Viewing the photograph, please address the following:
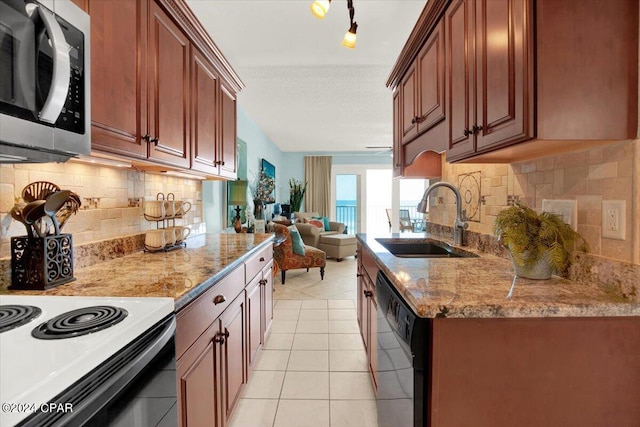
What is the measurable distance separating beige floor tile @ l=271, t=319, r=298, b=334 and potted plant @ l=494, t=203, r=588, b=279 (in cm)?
223

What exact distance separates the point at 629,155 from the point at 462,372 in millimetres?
816

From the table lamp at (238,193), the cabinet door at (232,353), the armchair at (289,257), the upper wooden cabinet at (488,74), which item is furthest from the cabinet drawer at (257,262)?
the armchair at (289,257)

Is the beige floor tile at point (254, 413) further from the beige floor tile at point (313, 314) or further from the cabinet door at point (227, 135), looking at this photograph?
the cabinet door at point (227, 135)

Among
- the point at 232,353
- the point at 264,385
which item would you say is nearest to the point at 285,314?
the point at 264,385

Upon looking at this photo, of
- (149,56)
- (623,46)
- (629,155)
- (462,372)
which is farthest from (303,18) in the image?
(462,372)

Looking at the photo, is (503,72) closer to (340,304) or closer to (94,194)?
(94,194)

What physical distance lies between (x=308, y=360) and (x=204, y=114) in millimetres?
1904

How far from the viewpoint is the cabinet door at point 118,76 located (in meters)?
1.15

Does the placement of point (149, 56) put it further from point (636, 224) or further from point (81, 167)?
point (636, 224)

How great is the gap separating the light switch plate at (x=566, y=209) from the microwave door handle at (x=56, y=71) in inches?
65.2

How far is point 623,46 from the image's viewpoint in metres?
0.93

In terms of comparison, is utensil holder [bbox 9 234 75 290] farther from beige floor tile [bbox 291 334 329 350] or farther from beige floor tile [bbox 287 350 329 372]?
beige floor tile [bbox 291 334 329 350]

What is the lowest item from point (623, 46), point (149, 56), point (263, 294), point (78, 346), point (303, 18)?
point (263, 294)

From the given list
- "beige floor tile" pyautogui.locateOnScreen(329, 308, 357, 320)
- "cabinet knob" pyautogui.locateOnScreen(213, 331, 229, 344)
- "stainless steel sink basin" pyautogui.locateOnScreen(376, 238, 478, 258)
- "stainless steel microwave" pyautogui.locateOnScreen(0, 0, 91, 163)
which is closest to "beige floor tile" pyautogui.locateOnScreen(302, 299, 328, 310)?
Result: "beige floor tile" pyautogui.locateOnScreen(329, 308, 357, 320)
